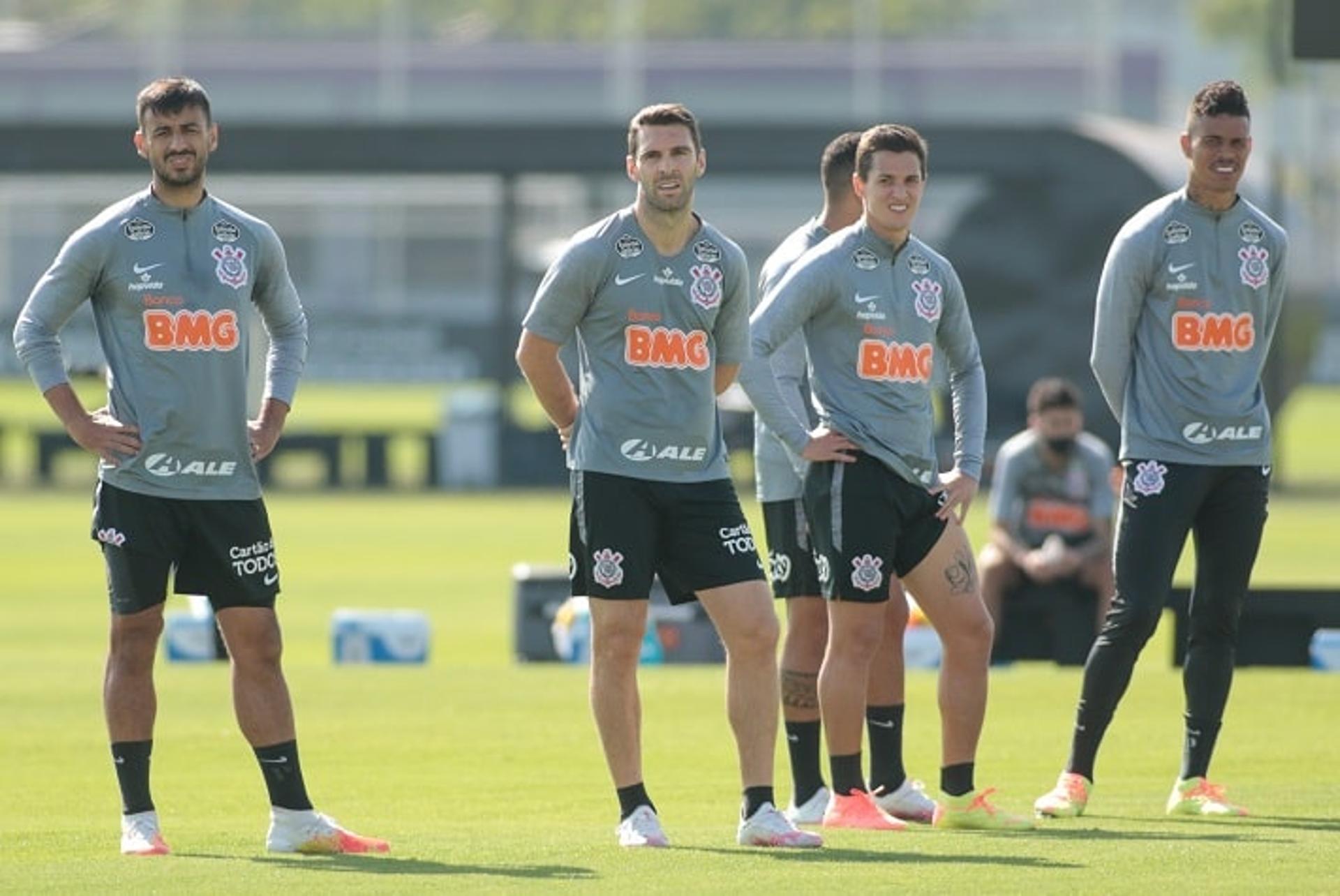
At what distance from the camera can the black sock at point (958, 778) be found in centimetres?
951

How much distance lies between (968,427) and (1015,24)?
303 ft

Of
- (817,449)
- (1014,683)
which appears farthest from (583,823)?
(1014,683)

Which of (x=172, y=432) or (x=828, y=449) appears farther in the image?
(x=828, y=449)

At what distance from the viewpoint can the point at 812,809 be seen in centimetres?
980

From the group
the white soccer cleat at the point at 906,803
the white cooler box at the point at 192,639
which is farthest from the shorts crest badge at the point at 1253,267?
the white cooler box at the point at 192,639

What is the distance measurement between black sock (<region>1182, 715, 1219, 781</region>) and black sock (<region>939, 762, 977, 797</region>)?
2.51 ft

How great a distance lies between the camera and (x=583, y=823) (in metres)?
9.83

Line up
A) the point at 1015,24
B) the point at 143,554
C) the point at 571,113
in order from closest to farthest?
the point at 143,554
the point at 571,113
the point at 1015,24

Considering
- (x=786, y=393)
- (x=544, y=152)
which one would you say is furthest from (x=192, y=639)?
(x=544, y=152)

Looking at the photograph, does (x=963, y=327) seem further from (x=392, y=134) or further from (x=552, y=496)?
(x=392, y=134)

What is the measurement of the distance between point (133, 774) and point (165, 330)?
128cm

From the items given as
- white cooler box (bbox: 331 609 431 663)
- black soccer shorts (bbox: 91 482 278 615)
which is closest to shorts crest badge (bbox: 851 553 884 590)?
black soccer shorts (bbox: 91 482 278 615)

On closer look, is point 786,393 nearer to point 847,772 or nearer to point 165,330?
point 847,772

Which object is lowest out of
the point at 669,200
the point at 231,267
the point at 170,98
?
the point at 231,267
